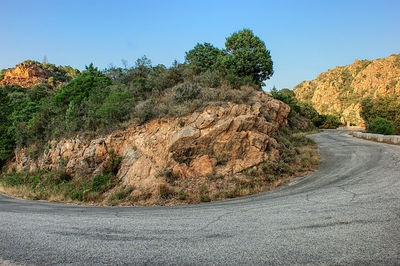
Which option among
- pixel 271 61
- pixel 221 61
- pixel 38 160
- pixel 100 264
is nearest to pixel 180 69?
pixel 221 61

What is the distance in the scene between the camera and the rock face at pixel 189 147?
10234mm

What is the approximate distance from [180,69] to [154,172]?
10976mm

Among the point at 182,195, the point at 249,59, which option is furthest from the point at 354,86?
the point at 182,195

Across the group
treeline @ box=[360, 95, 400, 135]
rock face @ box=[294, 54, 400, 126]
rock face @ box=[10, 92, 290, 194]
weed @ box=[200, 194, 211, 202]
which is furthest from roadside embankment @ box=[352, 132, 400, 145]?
rock face @ box=[294, 54, 400, 126]

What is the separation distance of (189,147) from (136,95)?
7.87 m

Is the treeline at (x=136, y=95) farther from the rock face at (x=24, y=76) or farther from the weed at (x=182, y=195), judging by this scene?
the rock face at (x=24, y=76)

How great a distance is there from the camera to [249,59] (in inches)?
792

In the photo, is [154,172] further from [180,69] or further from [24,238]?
[180,69]

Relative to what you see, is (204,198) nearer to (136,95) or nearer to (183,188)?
(183,188)

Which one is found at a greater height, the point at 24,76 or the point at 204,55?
the point at 24,76

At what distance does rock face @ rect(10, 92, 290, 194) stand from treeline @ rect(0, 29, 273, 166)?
0.90 m

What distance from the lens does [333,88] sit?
415 feet

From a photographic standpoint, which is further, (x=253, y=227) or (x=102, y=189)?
Result: (x=102, y=189)

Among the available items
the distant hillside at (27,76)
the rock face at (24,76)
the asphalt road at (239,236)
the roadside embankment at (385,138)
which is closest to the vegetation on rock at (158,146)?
the asphalt road at (239,236)
